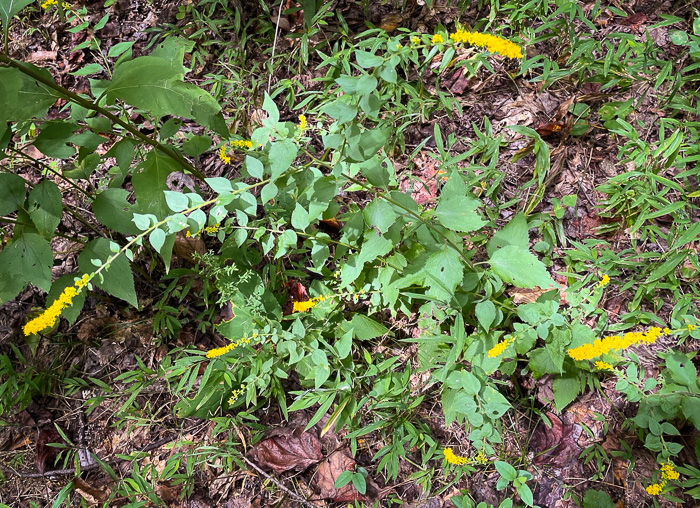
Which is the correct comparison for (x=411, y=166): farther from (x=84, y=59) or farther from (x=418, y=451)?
(x=84, y=59)

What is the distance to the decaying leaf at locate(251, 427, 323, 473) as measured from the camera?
7.81 feet

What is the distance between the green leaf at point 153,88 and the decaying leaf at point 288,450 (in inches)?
65.3

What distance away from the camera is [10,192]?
5.77 ft

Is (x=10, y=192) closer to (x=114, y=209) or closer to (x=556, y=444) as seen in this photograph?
(x=114, y=209)

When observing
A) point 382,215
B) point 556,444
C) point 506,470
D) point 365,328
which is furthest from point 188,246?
point 556,444

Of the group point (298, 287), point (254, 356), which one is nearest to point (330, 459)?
point (254, 356)

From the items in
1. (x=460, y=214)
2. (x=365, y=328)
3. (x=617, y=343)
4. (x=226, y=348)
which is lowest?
(x=365, y=328)

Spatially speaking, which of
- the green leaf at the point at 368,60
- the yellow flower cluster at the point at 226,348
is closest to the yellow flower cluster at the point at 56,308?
the yellow flower cluster at the point at 226,348

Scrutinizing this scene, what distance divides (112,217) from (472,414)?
5.30 ft

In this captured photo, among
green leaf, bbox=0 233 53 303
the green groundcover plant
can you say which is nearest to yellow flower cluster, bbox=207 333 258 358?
the green groundcover plant

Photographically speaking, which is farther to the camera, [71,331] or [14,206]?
[71,331]

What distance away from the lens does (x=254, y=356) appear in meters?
2.21

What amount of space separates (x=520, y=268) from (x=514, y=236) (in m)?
0.23

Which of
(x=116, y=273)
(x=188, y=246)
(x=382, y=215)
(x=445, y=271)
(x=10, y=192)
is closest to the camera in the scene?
(x=382, y=215)
